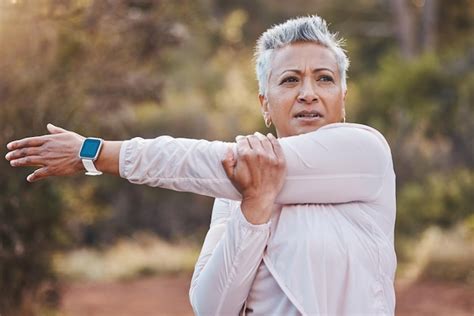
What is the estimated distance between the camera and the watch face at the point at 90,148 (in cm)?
241

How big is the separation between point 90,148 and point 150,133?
15.3 meters

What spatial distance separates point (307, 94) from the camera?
269 cm

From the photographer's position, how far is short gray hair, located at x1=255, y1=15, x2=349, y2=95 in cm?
270

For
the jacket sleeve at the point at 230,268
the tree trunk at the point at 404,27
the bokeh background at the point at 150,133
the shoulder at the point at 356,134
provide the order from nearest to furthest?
1. the jacket sleeve at the point at 230,268
2. the shoulder at the point at 356,134
3. the bokeh background at the point at 150,133
4. the tree trunk at the point at 404,27

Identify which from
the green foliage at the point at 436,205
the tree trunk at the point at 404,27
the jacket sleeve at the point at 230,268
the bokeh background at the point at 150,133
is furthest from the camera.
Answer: the tree trunk at the point at 404,27

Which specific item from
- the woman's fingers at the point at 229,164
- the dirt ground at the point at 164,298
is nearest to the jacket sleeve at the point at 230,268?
the woman's fingers at the point at 229,164

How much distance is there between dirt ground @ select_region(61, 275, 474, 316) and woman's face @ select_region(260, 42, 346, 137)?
7.37 metres

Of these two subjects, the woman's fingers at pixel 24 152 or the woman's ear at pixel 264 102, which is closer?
the woman's fingers at pixel 24 152

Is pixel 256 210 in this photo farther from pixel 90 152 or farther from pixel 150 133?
pixel 150 133

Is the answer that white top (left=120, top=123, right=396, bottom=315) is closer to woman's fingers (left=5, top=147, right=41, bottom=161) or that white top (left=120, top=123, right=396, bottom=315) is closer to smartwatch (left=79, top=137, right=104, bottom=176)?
smartwatch (left=79, top=137, right=104, bottom=176)

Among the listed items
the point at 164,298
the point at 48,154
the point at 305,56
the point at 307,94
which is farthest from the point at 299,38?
the point at 164,298

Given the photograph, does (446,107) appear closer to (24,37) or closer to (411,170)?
(411,170)

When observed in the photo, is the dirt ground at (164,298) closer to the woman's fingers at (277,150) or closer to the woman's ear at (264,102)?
the woman's ear at (264,102)

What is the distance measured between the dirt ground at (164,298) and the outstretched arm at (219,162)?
751 centimetres
